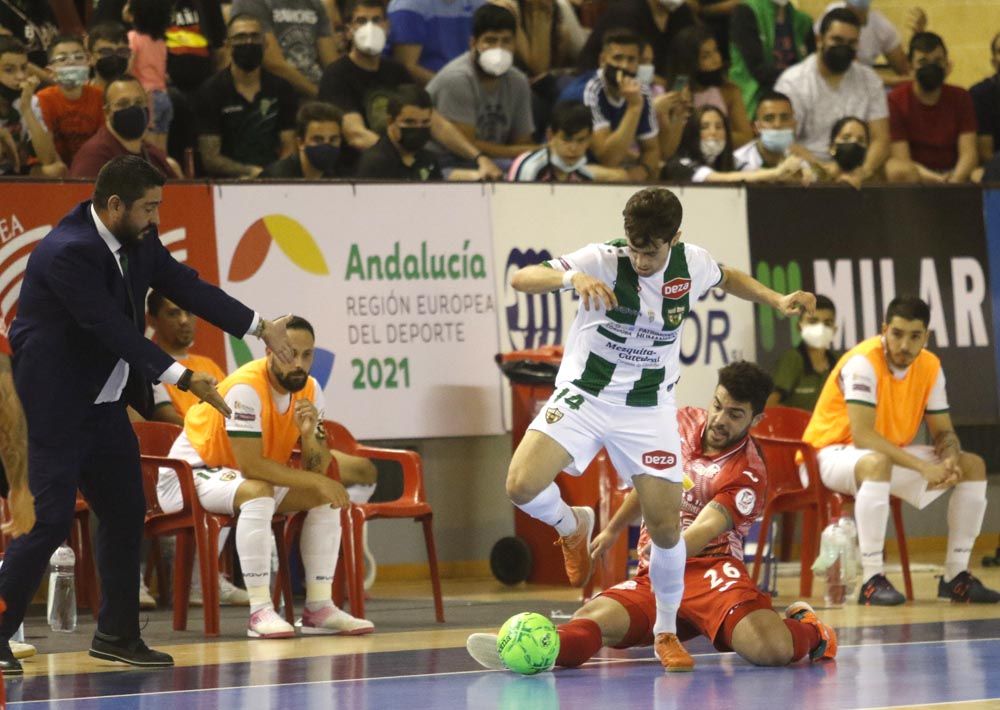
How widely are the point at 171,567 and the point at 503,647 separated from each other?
4.22 meters

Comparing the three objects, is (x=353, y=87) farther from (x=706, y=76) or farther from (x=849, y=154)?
(x=849, y=154)

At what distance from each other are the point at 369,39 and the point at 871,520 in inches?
193

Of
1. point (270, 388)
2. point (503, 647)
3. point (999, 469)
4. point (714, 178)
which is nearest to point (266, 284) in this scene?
point (270, 388)

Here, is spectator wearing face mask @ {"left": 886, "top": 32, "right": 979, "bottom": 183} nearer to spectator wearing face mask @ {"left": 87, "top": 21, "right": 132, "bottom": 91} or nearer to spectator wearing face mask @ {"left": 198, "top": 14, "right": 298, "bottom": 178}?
spectator wearing face mask @ {"left": 198, "top": 14, "right": 298, "bottom": 178}

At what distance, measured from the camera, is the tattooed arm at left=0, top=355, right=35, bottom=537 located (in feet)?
17.8

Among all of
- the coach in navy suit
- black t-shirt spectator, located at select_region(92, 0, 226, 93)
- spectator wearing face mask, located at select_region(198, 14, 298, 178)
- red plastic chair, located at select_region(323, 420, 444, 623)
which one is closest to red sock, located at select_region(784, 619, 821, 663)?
the coach in navy suit

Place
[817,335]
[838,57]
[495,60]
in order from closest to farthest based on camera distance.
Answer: [817,335] < [495,60] < [838,57]

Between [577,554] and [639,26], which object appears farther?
[639,26]

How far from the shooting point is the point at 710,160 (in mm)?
13734

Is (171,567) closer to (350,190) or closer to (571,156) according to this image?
(350,190)

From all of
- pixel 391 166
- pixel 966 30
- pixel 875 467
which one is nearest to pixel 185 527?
pixel 391 166

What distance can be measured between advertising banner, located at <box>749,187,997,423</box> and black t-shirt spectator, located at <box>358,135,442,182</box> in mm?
2302

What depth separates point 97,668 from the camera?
801cm

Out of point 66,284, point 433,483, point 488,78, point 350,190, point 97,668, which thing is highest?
point 488,78
